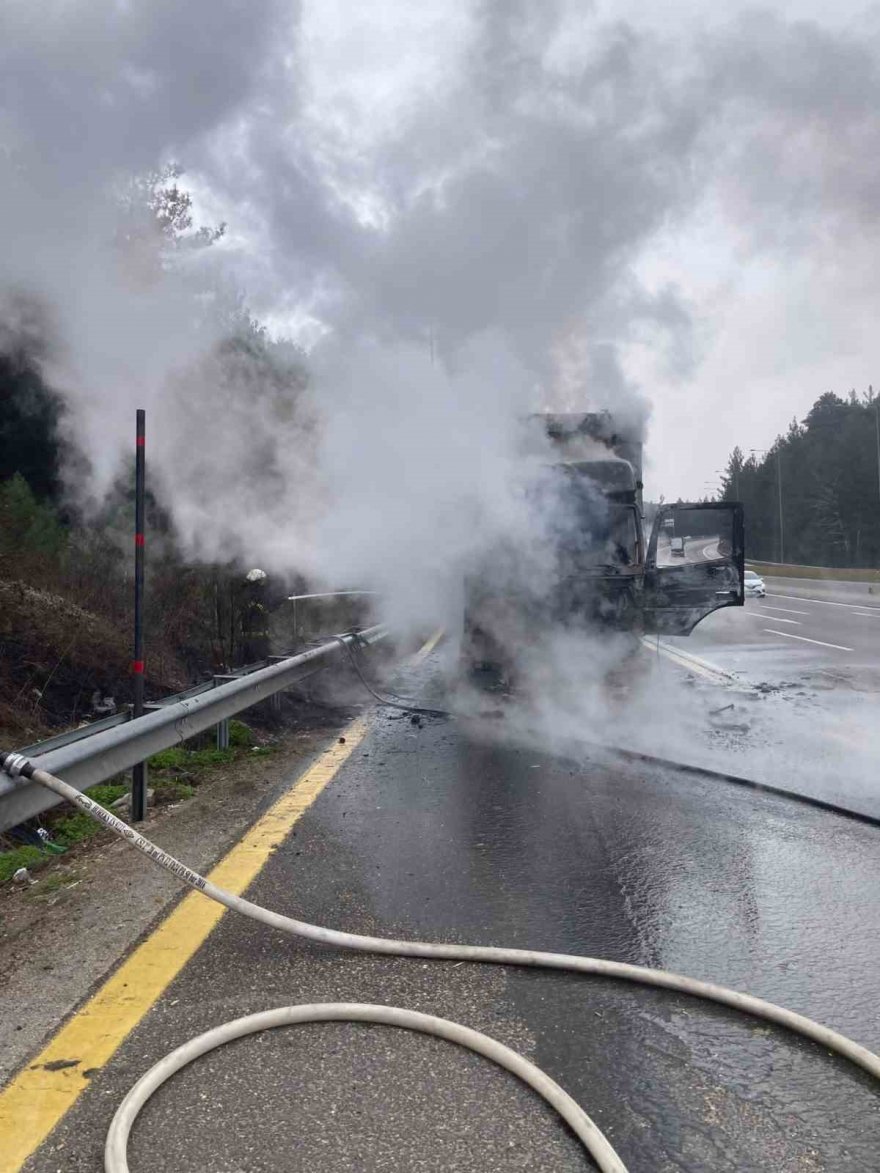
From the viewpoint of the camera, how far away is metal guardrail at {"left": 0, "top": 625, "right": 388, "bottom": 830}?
3230 mm

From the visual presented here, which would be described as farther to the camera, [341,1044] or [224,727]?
[224,727]

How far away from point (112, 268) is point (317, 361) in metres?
3.14

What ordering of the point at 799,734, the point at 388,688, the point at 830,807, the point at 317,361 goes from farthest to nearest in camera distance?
the point at 388,688, the point at 317,361, the point at 799,734, the point at 830,807

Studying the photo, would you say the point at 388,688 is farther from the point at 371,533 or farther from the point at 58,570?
the point at 58,570

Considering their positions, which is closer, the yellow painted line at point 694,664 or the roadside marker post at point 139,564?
the roadside marker post at point 139,564

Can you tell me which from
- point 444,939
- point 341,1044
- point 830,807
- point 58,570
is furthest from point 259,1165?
point 58,570

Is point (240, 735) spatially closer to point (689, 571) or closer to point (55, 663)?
point (55, 663)

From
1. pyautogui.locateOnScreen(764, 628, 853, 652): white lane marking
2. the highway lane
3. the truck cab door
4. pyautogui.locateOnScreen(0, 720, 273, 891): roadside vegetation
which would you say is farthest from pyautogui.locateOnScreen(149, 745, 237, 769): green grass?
pyautogui.locateOnScreen(764, 628, 853, 652): white lane marking

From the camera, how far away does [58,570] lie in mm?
7828

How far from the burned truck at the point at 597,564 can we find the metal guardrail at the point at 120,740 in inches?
114

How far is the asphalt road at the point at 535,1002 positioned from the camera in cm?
209

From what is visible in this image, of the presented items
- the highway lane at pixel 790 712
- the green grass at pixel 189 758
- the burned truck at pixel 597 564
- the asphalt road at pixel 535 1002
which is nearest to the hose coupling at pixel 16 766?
the asphalt road at pixel 535 1002

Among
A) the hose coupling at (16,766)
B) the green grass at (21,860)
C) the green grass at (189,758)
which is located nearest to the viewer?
the hose coupling at (16,766)

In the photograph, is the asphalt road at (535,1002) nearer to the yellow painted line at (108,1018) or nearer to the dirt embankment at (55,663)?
the yellow painted line at (108,1018)
